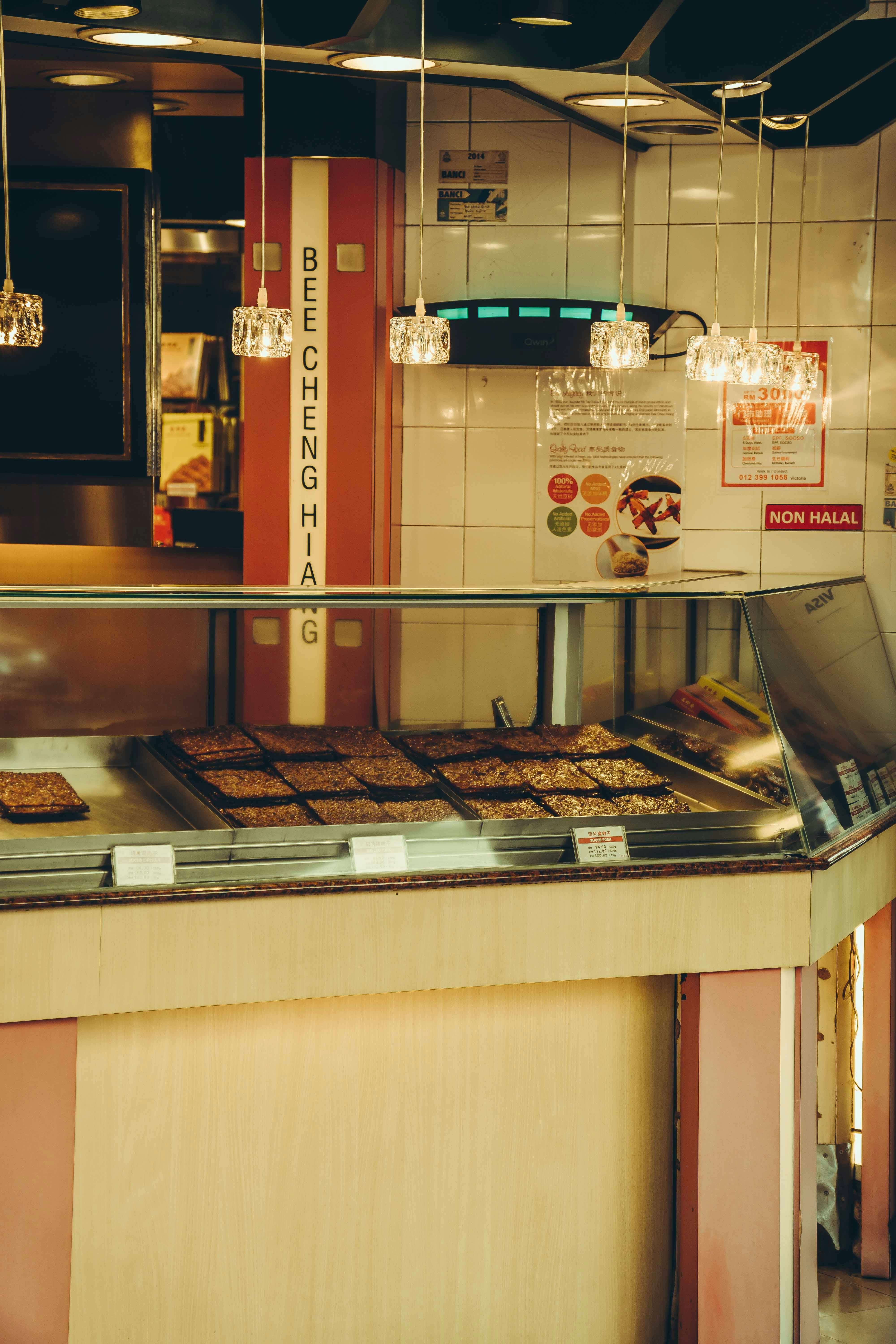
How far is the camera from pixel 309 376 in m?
3.74

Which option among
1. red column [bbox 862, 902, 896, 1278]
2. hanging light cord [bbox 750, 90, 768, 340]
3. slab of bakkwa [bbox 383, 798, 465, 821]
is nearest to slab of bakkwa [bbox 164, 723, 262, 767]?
slab of bakkwa [bbox 383, 798, 465, 821]

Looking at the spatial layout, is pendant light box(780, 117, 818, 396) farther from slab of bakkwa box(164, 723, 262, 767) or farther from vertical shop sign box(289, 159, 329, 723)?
slab of bakkwa box(164, 723, 262, 767)

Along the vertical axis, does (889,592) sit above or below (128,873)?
above

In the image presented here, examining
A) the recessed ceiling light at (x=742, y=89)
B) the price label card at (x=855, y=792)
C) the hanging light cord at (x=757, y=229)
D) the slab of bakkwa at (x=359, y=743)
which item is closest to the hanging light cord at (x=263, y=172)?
the slab of bakkwa at (x=359, y=743)

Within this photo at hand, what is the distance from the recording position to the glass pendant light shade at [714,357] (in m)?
2.65

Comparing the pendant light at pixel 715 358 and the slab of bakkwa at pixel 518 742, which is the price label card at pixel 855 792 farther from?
the pendant light at pixel 715 358

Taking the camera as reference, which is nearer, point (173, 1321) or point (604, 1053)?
point (173, 1321)

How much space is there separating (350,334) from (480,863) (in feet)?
7.15

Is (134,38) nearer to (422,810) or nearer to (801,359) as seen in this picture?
(801,359)

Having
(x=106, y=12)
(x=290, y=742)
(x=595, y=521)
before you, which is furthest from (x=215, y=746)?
(x=595, y=521)

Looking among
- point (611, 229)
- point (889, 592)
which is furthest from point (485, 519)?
point (889, 592)

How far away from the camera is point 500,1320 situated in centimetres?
224

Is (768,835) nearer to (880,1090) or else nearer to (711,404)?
(880,1090)

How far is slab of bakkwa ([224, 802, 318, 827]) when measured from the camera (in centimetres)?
217
